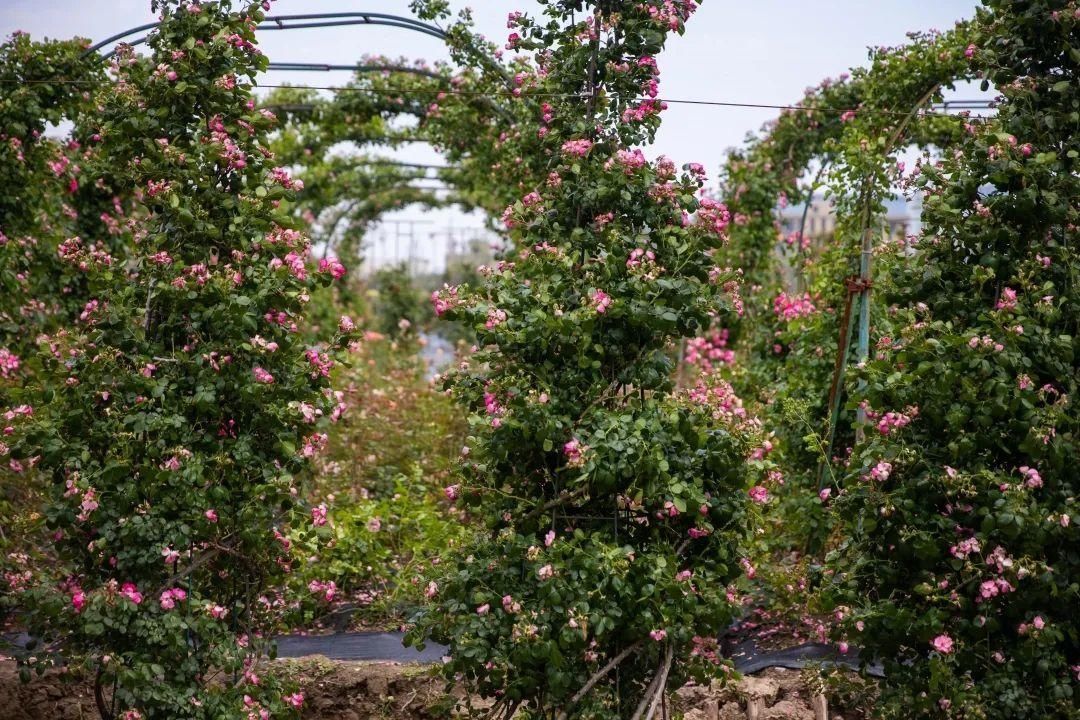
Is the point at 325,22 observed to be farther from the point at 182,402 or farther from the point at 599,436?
the point at 599,436

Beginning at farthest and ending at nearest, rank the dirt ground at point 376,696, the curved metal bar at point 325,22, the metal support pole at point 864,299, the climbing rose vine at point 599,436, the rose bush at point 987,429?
1. the curved metal bar at point 325,22
2. the metal support pole at point 864,299
3. the dirt ground at point 376,696
4. the rose bush at point 987,429
5. the climbing rose vine at point 599,436

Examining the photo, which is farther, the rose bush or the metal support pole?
the metal support pole

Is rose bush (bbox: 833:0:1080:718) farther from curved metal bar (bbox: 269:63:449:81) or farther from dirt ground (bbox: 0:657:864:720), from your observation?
curved metal bar (bbox: 269:63:449:81)

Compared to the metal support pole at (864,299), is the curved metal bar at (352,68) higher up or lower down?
higher up

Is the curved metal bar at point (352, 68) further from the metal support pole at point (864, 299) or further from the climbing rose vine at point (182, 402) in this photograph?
the metal support pole at point (864, 299)

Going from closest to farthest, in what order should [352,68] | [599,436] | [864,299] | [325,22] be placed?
[599,436] → [864,299] → [325,22] → [352,68]

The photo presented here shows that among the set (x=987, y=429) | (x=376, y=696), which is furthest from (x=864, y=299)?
(x=376, y=696)

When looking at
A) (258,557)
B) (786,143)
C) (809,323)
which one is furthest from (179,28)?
(786,143)

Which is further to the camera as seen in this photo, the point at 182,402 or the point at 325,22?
the point at 325,22

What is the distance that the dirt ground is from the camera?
13.3 ft

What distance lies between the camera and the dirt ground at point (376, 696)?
13.3 ft

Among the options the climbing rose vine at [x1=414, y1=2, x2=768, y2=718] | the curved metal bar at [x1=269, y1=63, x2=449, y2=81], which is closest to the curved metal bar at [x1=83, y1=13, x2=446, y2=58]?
the curved metal bar at [x1=269, y1=63, x2=449, y2=81]

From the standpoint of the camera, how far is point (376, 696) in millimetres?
4285

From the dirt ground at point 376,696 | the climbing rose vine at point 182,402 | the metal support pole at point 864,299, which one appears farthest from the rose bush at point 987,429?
the climbing rose vine at point 182,402
